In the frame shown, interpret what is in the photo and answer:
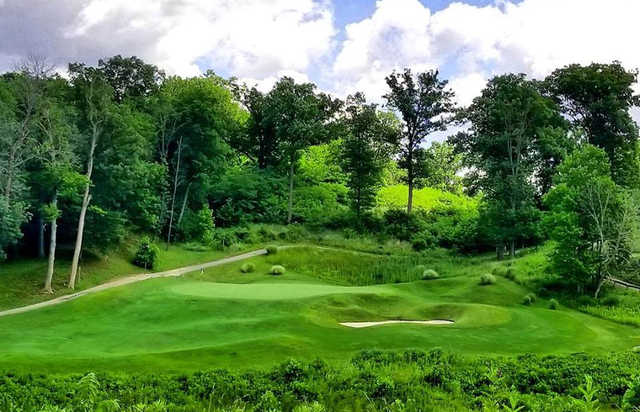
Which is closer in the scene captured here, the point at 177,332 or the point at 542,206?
the point at 177,332

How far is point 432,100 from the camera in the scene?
5609 cm

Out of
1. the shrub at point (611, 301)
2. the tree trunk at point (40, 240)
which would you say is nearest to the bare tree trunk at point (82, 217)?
the tree trunk at point (40, 240)

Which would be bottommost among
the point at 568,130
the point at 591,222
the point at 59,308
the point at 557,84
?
the point at 59,308

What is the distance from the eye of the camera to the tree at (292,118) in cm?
5612

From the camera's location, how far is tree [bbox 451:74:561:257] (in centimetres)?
4319

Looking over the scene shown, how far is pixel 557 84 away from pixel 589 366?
157ft

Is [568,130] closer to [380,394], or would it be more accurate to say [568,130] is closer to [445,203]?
[445,203]

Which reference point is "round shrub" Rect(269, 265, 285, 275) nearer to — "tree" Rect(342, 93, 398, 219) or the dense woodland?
the dense woodland

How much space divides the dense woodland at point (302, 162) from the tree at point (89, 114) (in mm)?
166

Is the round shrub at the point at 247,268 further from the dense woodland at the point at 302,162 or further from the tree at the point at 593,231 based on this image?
the tree at the point at 593,231

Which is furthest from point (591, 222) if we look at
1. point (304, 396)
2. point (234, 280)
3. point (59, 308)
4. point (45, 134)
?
point (45, 134)

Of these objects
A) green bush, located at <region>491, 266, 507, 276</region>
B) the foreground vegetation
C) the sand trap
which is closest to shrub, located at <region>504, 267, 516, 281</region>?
green bush, located at <region>491, 266, 507, 276</region>

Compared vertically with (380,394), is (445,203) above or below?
above

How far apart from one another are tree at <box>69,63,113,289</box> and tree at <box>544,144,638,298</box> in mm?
29724
